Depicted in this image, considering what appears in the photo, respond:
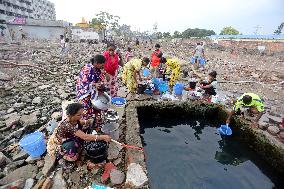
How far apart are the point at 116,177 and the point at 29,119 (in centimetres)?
349

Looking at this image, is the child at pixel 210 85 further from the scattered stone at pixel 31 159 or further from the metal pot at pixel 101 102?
the scattered stone at pixel 31 159

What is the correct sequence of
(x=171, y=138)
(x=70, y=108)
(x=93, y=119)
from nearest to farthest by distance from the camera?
(x=70, y=108) → (x=93, y=119) → (x=171, y=138)

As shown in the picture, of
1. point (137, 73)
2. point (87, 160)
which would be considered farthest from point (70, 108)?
point (137, 73)

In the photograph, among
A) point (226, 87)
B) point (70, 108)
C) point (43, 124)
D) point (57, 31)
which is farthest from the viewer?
point (57, 31)

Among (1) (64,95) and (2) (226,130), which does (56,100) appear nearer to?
(1) (64,95)

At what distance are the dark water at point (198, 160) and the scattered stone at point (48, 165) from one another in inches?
77.5

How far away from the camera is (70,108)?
354 cm

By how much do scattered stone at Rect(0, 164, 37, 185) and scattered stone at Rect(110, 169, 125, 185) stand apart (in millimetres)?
1483

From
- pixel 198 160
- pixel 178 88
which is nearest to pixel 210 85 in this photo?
pixel 178 88

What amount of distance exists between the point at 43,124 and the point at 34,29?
4618cm

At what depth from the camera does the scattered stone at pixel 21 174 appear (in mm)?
3836

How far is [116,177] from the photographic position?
3711 millimetres

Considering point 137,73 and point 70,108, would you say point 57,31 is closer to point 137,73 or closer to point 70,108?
point 137,73

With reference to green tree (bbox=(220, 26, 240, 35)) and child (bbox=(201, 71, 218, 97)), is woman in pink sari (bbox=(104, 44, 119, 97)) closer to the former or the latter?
child (bbox=(201, 71, 218, 97))
